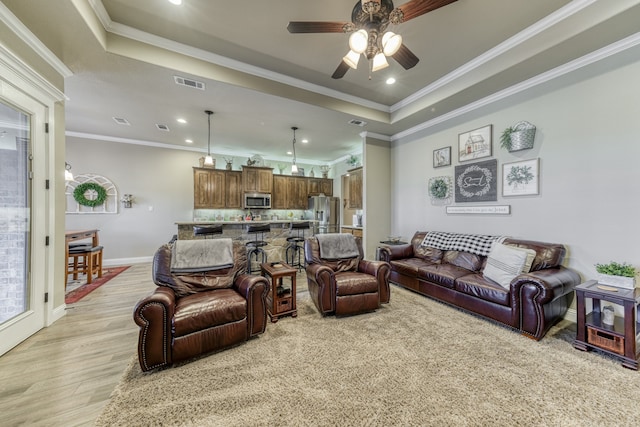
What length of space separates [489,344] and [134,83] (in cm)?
534

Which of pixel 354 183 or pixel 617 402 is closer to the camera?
pixel 617 402

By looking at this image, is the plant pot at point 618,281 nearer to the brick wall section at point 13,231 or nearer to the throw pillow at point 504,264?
the throw pillow at point 504,264

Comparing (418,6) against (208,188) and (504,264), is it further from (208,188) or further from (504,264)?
(208,188)

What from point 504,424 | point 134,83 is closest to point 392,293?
point 504,424

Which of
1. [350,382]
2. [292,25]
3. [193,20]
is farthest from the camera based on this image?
[193,20]

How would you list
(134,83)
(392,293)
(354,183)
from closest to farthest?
1. (134,83)
2. (392,293)
3. (354,183)

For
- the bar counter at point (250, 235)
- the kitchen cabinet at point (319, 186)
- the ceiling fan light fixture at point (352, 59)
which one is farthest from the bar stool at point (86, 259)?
the kitchen cabinet at point (319, 186)

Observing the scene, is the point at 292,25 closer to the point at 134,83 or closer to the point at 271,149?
the point at 134,83

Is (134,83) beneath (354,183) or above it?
above

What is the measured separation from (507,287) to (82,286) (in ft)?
20.7

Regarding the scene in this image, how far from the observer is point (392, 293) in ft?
12.3

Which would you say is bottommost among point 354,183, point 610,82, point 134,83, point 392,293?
point 392,293

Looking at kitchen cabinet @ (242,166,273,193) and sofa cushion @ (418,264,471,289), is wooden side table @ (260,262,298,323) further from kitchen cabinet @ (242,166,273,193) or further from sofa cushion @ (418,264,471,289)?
kitchen cabinet @ (242,166,273,193)

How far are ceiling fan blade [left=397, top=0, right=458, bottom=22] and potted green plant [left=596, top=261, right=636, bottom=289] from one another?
9.35 feet
